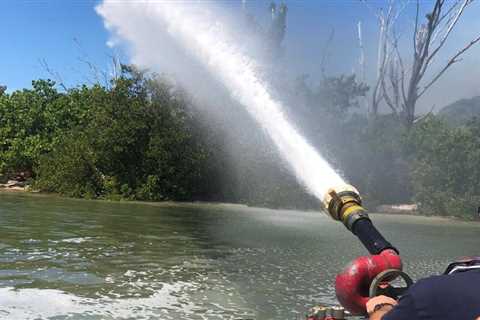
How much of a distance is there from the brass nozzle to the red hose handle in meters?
0.22

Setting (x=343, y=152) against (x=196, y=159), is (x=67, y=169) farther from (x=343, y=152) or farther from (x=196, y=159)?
(x=343, y=152)

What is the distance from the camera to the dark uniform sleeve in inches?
73.8

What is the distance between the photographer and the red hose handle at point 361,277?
243cm

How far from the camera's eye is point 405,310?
6.20 ft

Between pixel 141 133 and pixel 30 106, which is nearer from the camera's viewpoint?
pixel 141 133

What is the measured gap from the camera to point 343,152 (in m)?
27.6

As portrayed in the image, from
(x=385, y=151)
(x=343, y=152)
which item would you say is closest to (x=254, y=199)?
(x=343, y=152)

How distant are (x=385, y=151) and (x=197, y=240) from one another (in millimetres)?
18835

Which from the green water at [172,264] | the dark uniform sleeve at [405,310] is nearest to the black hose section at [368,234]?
the dark uniform sleeve at [405,310]

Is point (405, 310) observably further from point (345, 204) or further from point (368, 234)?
point (345, 204)

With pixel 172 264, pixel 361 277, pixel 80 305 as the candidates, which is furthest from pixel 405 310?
pixel 172 264

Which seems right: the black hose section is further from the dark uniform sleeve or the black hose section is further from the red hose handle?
the dark uniform sleeve

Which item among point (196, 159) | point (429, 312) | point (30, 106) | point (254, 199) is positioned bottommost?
point (429, 312)

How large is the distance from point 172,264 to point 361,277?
6.13 m
